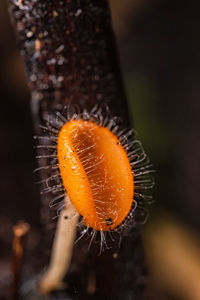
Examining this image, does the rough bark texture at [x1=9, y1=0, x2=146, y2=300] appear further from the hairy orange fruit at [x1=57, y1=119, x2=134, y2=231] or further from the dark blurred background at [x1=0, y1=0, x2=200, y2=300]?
the dark blurred background at [x1=0, y1=0, x2=200, y2=300]

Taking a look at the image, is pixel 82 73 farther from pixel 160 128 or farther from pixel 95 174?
pixel 160 128

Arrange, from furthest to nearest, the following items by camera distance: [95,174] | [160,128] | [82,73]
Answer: [160,128], [82,73], [95,174]

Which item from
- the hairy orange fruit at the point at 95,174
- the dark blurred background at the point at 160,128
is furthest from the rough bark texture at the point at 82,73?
the dark blurred background at the point at 160,128

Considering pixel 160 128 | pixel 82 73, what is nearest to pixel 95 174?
pixel 82 73

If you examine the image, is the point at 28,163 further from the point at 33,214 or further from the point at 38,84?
the point at 38,84

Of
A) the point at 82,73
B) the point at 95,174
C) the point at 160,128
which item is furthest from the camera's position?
the point at 160,128

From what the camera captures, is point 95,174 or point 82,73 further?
point 82,73

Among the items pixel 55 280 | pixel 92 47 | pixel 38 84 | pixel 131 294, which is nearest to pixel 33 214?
pixel 55 280
